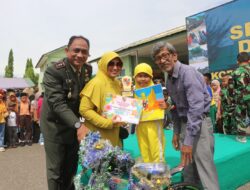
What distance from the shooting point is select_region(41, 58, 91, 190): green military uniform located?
8.50 ft

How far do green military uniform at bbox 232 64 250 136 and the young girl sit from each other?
8.76ft

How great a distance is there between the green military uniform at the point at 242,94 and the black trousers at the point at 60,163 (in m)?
3.43

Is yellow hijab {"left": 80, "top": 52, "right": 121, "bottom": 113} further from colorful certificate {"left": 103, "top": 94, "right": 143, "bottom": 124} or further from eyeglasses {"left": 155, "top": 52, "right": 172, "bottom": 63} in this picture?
eyeglasses {"left": 155, "top": 52, "right": 172, "bottom": 63}

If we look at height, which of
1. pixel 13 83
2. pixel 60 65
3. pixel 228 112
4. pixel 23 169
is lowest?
pixel 23 169

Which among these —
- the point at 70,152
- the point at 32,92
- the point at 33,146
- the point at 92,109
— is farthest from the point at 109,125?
the point at 32,92

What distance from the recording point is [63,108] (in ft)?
8.35

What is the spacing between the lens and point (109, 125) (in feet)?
8.34

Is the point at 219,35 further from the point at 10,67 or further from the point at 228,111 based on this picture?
the point at 10,67

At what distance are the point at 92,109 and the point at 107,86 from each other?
0.27 metres

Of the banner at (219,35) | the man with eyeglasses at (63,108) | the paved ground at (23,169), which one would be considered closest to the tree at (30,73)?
the banner at (219,35)

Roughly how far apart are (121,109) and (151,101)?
407mm

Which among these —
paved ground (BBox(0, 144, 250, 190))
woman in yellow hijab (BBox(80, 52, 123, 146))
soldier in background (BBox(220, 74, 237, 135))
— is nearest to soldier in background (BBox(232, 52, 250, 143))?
soldier in background (BBox(220, 74, 237, 135))

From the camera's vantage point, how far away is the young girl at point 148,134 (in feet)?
9.70

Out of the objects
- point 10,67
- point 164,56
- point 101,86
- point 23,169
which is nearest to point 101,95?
point 101,86
